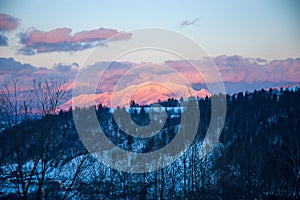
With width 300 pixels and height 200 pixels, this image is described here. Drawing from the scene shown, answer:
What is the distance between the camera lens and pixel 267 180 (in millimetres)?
17531

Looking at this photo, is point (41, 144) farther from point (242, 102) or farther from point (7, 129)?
point (242, 102)

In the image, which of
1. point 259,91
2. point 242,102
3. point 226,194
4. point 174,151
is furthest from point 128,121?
point 226,194

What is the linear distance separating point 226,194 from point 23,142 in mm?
10612

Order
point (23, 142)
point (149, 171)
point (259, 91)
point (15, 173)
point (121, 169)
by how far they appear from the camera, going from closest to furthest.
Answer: point (15, 173), point (23, 142), point (121, 169), point (149, 171), point (259, 91)

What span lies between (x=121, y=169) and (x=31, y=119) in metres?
16.2

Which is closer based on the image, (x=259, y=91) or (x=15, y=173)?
(x=15, y=173)

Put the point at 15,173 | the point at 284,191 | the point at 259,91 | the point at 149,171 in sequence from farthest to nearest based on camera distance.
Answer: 1. the point at 259,91
2. the point at 149,171
3. the point at 284,191
4. the point at 15,173

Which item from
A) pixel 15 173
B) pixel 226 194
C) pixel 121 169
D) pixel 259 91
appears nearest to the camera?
pixel 15 173

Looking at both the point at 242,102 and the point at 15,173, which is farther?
the point at 242,102

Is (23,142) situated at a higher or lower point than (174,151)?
higher

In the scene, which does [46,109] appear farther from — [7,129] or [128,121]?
[128,121]

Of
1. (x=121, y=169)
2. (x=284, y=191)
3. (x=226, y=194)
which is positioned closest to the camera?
(x=284, y=191)

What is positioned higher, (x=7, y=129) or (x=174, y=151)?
(x=7, y=129)

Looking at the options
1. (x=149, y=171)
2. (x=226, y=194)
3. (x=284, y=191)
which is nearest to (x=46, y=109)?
(x=226, y=194)
